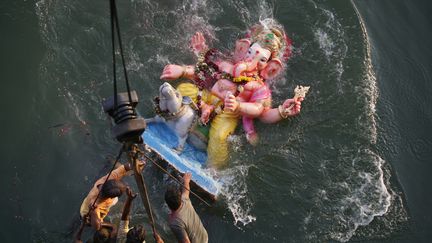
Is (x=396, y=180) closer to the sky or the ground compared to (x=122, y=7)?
closer to the ground

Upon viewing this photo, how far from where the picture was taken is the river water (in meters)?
6.37

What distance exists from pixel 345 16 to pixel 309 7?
0.67 m

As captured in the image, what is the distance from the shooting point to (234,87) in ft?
22.1

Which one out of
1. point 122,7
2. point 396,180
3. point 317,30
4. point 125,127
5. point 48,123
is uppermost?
point 125,127

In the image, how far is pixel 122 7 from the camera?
8.06m

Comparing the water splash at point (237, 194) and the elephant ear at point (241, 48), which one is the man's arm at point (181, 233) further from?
the elephant ear at point (241, 48)

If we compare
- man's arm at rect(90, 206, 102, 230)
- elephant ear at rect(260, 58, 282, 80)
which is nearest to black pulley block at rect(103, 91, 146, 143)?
man's arm at rect(90, 206, 102, 230)

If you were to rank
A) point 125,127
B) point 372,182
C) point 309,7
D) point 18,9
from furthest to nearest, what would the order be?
point 309,7 → point 18,9 → point 372,182 → point 125,127

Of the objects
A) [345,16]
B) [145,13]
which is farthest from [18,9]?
[345,16]

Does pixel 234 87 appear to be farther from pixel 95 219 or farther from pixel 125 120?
pixel 125 120

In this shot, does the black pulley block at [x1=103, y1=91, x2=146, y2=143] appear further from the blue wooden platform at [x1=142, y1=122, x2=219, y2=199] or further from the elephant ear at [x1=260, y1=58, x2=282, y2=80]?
the elephant ear at [x1=260, y1=58, x2=282, y2=80]

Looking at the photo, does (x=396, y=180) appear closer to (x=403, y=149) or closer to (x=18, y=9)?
(x=403, y=149)

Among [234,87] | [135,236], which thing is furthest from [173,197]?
[234,87]

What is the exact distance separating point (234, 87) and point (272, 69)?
68 cm
